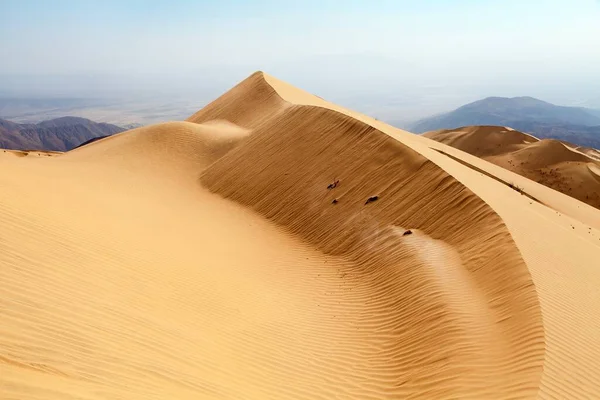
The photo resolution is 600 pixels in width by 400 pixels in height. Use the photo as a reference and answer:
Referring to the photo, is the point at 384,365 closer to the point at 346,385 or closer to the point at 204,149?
the point at 346,385

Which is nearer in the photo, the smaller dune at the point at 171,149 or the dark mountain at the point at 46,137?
the smaller dune at the point at 171,149

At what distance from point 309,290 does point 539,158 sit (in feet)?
107

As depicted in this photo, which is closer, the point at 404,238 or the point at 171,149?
the point at 404,238

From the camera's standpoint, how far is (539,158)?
1382 inches

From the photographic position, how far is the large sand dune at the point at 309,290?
4.97 m

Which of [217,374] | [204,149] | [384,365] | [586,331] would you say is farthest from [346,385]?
[204,149]

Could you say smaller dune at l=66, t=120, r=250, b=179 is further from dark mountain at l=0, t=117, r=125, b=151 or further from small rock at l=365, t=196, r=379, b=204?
dark mountain at l=0, t=117, r=125, b=151

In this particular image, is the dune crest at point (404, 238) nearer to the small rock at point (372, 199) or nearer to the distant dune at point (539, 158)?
the small rock at point (372, 199)

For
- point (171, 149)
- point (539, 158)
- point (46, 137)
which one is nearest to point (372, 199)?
point (171, 149)

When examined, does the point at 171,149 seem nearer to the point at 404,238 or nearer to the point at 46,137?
the point at 404,238

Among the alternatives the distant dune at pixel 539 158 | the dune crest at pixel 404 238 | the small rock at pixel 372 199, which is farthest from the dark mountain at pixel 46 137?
the small rock at pixel 372 199

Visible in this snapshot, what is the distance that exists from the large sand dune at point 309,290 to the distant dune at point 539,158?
21014 mm

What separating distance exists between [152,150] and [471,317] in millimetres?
Answer: 17993

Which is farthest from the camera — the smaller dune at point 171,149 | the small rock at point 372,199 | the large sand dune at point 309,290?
the smaller dune at point 171,149
